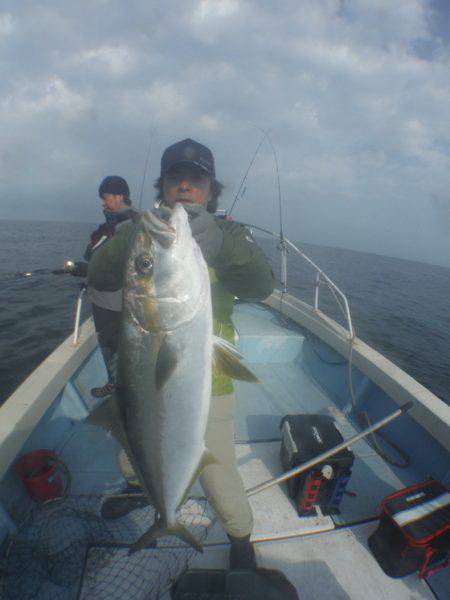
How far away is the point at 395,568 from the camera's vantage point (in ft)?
8.41

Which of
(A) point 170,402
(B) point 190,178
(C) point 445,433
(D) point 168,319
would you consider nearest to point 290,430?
(C) point 445,433

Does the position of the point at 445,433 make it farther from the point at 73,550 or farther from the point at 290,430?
the point at 73,550

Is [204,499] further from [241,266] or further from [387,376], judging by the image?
[387,376]

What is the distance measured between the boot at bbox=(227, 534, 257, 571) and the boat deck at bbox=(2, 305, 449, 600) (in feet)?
0.89

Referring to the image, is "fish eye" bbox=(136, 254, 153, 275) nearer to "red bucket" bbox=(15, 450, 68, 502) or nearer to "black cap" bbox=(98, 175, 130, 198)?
"red bucket" bbox=(15, 450, 68, 502)

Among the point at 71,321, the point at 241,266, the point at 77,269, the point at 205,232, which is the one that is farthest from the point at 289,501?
the point at 71,321

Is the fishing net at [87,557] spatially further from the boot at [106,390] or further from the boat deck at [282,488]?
the boot at [106,390]

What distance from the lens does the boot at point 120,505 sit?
9.52 feet

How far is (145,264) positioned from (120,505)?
2.68 m

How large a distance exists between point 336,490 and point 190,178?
338 cm

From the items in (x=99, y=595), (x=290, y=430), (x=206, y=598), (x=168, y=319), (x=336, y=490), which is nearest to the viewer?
(x=168, y=319)

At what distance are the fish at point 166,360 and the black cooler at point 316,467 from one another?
165 centimetres

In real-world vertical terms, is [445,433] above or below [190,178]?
below

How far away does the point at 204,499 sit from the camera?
309 cm
